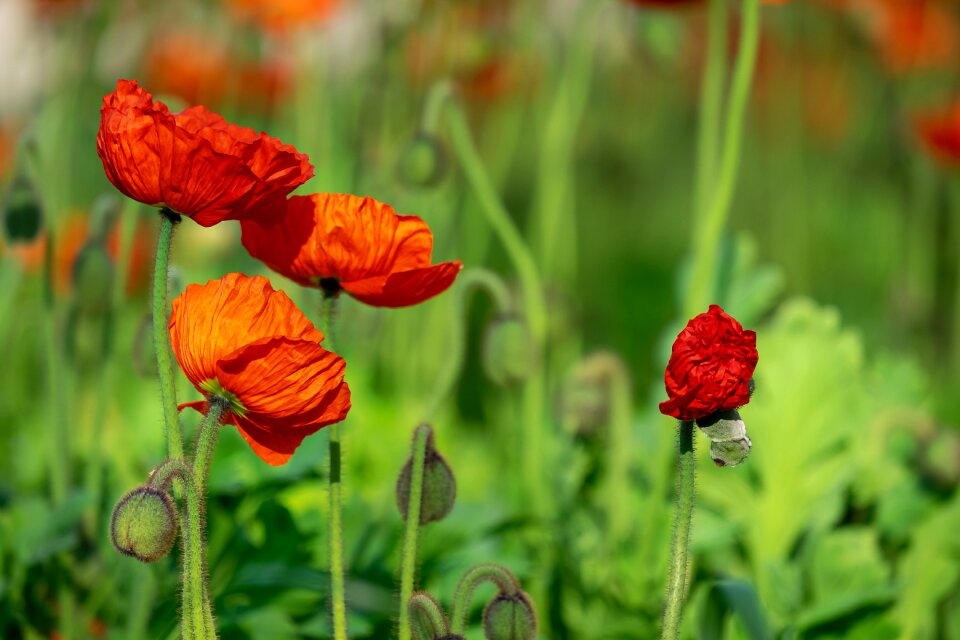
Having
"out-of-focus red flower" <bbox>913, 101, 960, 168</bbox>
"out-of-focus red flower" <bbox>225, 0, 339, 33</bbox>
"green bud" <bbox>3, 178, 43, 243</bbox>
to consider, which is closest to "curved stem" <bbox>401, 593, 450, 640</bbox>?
"green bud" <bbox>3, 178, 43, 243</bbox>

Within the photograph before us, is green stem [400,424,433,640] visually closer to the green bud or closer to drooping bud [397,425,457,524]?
drooping bud [397,425,457,524]

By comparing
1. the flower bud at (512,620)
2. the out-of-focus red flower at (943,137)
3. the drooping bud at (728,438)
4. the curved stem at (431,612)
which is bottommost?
the flower bud at (512,620)

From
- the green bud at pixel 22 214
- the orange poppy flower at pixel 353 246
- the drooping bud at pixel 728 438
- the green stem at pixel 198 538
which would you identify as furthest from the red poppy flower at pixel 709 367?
the green bud at pixel 22 214

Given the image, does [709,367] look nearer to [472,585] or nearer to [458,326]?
[472,585]

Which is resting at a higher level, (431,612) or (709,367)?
(709,367)

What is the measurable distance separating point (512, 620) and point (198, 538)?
0.24 metres

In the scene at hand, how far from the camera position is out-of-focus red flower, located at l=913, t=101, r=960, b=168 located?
8.09ft

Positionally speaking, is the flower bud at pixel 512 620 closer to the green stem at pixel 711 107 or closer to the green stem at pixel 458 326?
the green stem at pixel 458 326

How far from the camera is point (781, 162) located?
3.35m

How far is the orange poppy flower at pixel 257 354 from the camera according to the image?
777 mm

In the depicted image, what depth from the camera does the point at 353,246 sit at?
0.86m

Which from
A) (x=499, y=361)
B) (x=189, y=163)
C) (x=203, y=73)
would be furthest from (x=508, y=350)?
(x=203, y=73)

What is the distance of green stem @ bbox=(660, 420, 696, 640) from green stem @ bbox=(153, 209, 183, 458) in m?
0.34

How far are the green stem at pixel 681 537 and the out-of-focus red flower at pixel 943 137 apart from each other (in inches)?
74.6
